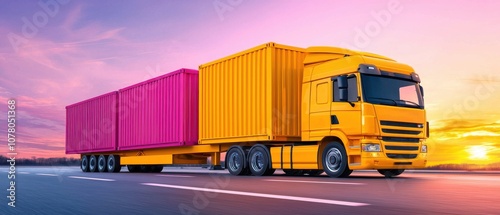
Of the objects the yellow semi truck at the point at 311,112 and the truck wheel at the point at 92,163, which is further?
the truck wheel at the point at 92,163

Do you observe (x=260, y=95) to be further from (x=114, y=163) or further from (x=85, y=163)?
(x=85, y=163)

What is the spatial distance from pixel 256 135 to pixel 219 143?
215cm

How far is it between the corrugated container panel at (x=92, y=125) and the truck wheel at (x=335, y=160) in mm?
12369

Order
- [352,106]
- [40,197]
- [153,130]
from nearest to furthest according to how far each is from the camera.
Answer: [40,197], [352,106], [153,130]

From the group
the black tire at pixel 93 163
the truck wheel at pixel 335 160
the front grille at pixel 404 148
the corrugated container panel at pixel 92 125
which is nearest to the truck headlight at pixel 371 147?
the front grille at pixel 404 148

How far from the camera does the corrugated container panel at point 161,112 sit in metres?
19.1

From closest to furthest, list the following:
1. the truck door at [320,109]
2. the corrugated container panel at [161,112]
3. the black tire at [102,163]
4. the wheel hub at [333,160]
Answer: the wheel hub at [333,160] → the truck door at [320,109] → the corrugated container panel at [161,112] → the black tire at [102,163]

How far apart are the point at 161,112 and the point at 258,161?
558 cm

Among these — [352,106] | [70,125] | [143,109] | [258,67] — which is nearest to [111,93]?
[143,109]

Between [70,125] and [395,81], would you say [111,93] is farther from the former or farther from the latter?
[395,81]

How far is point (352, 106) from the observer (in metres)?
13.7

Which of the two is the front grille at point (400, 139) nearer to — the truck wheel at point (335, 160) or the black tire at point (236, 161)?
the truck wheel at point (335, 160)

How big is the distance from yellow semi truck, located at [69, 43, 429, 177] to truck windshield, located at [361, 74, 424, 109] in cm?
3

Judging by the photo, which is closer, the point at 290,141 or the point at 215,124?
the point at 290,141
